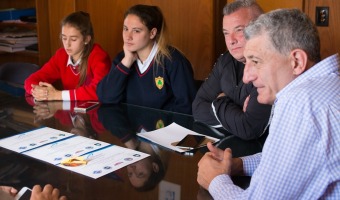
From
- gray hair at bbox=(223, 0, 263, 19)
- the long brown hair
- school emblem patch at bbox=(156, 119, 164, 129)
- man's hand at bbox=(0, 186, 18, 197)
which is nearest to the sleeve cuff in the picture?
the long brown hair

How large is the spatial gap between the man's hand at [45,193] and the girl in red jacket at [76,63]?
4.16 ft

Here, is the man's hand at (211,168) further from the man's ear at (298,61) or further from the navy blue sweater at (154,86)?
the navy blue sweater at (154,86)

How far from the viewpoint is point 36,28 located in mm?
4180

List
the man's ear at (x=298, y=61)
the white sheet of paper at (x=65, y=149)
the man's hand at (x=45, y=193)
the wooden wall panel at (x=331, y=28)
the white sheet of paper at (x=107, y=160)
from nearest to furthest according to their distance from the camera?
1. the man's ear at (x=298, y=61)
2. the man's hand at (x=45, y=193)
3. the white sheet of paper at (x=107, y=160)
4. the white sheet of paper at (x=65, y=149)
5. the wooden wall panel at (x=331, y=28)

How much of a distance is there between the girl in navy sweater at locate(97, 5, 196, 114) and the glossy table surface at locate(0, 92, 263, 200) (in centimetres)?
19

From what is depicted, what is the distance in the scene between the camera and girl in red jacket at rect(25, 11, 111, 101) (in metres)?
2.61

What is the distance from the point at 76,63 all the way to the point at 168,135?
122 centimetres

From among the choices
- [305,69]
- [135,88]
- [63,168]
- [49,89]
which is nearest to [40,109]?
[49,89]

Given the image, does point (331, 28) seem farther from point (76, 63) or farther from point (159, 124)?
point (76, 63)

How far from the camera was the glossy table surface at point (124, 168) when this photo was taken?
1251mm

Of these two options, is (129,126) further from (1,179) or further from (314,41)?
(314,41)

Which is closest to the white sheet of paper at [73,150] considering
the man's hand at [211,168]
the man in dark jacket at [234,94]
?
the man's hand at [211,168]

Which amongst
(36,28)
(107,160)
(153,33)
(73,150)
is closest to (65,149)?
(73,150)

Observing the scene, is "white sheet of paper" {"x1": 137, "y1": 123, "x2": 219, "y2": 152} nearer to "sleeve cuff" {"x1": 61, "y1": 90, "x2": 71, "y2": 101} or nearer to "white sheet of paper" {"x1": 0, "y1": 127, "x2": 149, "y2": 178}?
"white sheet of paper" {"x1": 0, "y1": 127, "x2": 149, "y2": 178}
